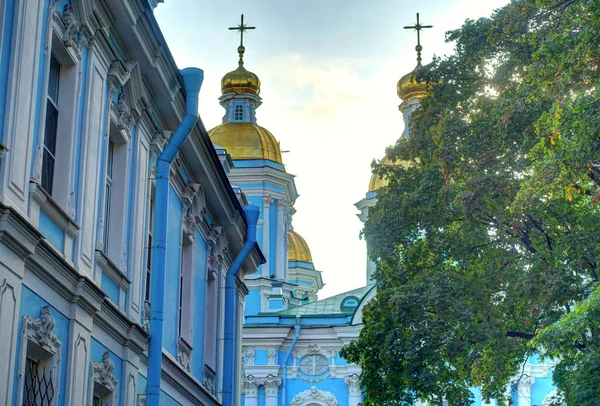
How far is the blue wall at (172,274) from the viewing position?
13.5m

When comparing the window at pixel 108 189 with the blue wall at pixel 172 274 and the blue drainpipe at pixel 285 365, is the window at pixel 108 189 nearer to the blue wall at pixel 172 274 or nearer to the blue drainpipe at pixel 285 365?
the blue wall at pixel 172 274

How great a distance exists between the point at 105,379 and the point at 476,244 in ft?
33.2

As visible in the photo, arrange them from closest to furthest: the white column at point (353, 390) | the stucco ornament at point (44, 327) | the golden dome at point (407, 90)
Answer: the stucco ornament at point (44, 327) < the white column at point (353, 390) < the golden dome at point (407, 90)

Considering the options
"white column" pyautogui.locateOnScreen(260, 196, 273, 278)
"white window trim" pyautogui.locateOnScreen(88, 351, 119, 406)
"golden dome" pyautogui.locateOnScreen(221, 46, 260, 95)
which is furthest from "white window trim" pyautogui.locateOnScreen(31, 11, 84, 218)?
"golden dome" pyautogui.locateOnScreen(221, 46, 260, 95)

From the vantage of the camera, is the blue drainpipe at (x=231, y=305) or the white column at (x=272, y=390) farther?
the white column at (x=272, y=390)

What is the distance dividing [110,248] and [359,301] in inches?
1083

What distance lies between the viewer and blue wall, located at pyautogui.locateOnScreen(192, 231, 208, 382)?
15562 mm

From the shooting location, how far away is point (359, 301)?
38.3 m

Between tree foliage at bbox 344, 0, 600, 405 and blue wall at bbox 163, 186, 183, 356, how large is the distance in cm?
559

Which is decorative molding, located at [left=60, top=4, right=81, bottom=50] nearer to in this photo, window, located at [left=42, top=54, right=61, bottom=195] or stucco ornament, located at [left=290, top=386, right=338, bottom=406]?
window, located at [left=42, top=54, right=61, bottom=195]

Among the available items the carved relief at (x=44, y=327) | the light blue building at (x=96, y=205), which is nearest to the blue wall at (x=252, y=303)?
the light blue building at (x=96, y=205)

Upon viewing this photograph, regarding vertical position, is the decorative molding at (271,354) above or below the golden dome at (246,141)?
below

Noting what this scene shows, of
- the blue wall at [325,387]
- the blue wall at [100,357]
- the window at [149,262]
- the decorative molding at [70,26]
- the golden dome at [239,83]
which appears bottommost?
the blue wall at [100,357]

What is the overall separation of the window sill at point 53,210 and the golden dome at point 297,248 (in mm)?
47844
